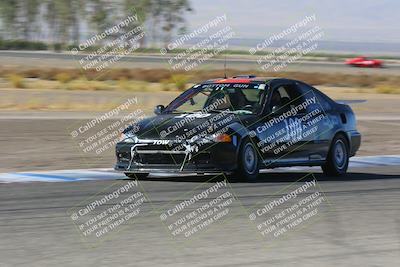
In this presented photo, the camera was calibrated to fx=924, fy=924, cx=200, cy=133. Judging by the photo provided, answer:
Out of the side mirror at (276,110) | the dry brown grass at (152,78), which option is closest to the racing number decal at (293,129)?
the side mirror at (276,110)

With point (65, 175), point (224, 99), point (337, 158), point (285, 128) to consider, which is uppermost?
point (224, 99)

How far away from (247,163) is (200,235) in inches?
157

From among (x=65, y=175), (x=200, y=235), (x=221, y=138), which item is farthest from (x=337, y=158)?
(x=200, y=235)

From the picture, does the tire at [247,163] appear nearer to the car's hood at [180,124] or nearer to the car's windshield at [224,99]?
the car's hood at [180,124]

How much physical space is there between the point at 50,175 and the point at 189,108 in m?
2.27

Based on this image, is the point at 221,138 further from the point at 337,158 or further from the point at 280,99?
the point at 337,158

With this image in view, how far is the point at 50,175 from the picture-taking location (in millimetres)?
13305

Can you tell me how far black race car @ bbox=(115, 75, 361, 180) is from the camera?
1182 centimetres

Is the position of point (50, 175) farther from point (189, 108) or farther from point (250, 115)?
point (250, 115)

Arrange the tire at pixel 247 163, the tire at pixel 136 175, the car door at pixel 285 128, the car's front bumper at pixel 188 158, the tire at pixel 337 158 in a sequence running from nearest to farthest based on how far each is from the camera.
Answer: the car's front bumper at pixel 188 158 → the tire at pixel 247 163 → the car door at pixel 285 128 → the tire at pixel 136 175 → the tire at pixel 337 158

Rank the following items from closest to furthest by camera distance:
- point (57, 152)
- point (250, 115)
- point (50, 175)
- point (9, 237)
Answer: point (9, 237) < point (250, 115) < point (50, 175) < point (57, 152)

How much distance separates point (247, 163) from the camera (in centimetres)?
1215

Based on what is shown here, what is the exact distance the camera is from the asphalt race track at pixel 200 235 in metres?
7.12

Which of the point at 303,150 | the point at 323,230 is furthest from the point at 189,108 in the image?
the point at 323,230
